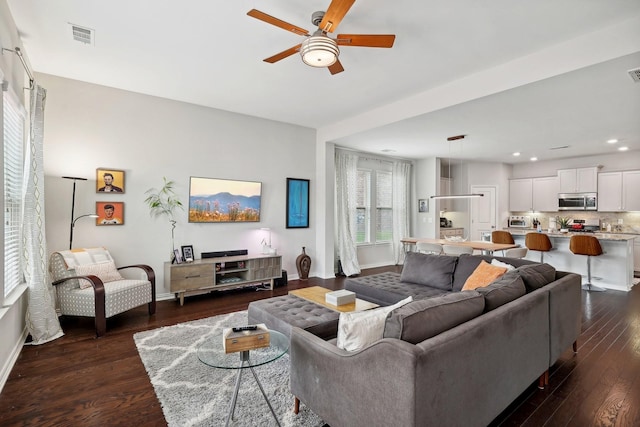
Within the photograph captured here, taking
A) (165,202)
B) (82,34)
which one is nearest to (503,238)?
(165,202)

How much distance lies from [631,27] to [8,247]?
6015 mm

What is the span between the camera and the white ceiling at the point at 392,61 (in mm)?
2816

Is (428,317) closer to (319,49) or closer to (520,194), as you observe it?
(319,49)

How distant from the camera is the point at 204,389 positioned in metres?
2.41

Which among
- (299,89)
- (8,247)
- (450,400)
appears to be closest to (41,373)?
(8,247)

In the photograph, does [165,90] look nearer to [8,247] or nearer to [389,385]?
[8,247]

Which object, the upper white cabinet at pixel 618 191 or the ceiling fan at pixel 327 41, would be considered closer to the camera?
the ceiling fan at pixel 327 41

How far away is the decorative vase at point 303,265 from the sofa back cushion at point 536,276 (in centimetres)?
402

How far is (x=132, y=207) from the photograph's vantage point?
4.70 meters

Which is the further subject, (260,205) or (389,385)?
(260,205)

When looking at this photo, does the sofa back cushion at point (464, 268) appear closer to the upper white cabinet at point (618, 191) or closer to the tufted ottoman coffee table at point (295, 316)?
the tufted ottoman coffee table at point (295, 316)

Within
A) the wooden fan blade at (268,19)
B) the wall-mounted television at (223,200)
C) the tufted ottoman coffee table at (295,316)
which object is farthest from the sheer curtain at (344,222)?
the wooden fan blade at (268,19)

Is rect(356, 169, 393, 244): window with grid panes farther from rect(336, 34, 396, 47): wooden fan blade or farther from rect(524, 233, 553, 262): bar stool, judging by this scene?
rect(336, 34, 396, 47): wooden fan blade

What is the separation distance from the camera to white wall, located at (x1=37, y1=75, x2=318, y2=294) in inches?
166
